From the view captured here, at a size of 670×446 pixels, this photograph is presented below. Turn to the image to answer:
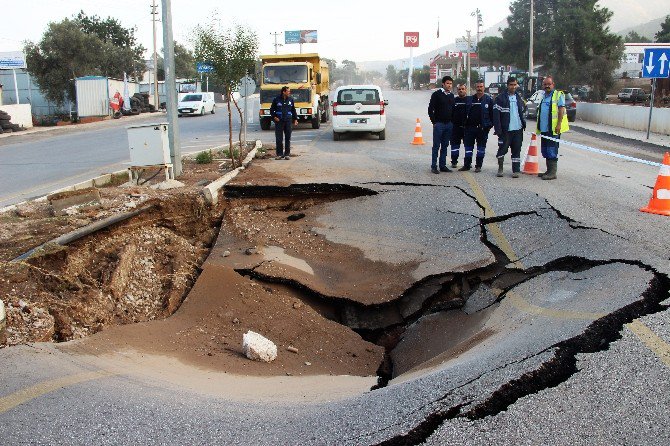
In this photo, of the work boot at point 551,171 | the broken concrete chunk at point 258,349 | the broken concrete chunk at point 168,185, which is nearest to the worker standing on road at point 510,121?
the work boot at point 551,171

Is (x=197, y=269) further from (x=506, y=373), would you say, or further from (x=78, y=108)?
(x=78, y=108)

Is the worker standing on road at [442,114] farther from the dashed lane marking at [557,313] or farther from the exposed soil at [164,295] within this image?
the exposed soil at [164,295]

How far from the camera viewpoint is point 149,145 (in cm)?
1204

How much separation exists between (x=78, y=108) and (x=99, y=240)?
35.0 metres

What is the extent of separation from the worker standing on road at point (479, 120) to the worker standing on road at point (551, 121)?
101cm

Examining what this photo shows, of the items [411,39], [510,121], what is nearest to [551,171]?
[510,121]

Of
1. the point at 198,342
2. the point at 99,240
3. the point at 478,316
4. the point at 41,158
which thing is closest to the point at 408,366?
the point at 478,316

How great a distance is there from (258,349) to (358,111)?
15.6 meters

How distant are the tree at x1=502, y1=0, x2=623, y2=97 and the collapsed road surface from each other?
1565 inches

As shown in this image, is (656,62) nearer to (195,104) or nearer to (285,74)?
(285,74)

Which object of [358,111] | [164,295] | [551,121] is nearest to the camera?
[164,295]

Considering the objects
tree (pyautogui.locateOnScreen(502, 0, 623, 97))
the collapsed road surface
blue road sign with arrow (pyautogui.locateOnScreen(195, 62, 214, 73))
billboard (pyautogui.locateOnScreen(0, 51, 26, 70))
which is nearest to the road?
blue road sign with arrow (pyautogui.locateOnScreen(195, 62, 214, 73))

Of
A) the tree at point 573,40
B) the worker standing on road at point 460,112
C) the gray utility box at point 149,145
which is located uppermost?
the tree at point 573,40

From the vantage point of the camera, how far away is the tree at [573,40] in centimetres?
4984
